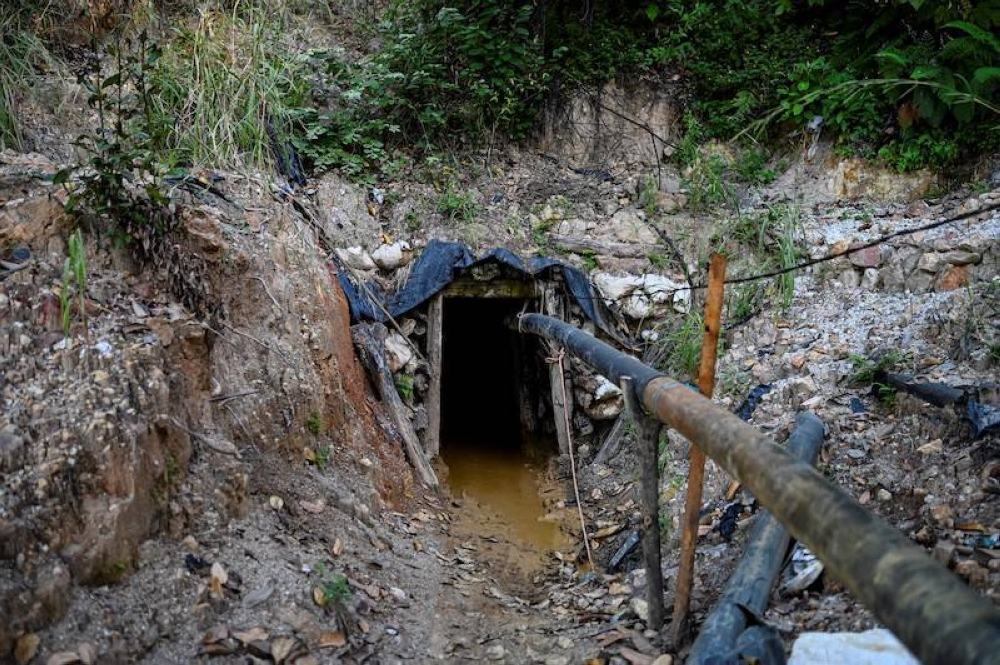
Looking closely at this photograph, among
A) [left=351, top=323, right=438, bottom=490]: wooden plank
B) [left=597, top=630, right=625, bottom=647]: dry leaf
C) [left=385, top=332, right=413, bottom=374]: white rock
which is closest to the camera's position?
[left=597, top=630, right=625, bottom=647]: dry leaf

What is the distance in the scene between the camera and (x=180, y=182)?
12.2 ft

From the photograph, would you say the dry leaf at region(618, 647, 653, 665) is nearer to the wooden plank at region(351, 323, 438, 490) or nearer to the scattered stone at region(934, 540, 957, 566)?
the scattered stone at region(934, 540, 957, 566)

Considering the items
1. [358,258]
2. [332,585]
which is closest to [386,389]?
[358,258]

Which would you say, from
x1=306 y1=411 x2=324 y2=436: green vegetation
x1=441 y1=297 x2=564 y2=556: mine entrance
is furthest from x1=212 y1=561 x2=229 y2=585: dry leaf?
x1=441 y1=297 x2=564 y2=556: mine entrance

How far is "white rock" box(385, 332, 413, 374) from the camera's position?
5.09 metres

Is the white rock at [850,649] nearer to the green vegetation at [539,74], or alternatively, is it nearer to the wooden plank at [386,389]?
the wooden plank at [386,389]

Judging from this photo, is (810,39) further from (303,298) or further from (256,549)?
(256,549)

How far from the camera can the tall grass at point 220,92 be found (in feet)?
14.2

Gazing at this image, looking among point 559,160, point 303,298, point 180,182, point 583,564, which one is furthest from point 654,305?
point 180,182

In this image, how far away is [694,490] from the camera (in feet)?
8.71

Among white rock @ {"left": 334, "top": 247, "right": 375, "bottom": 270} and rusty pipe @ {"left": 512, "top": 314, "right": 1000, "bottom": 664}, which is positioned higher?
white rock @ {"left": 334, "top": 247, "right": 375, "bottom": 270}

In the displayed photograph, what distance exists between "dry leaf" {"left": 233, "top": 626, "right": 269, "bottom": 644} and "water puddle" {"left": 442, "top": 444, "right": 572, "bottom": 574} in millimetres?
1993

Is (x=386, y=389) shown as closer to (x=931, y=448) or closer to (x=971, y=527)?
(x=931, y=448)

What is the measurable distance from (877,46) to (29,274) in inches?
260
